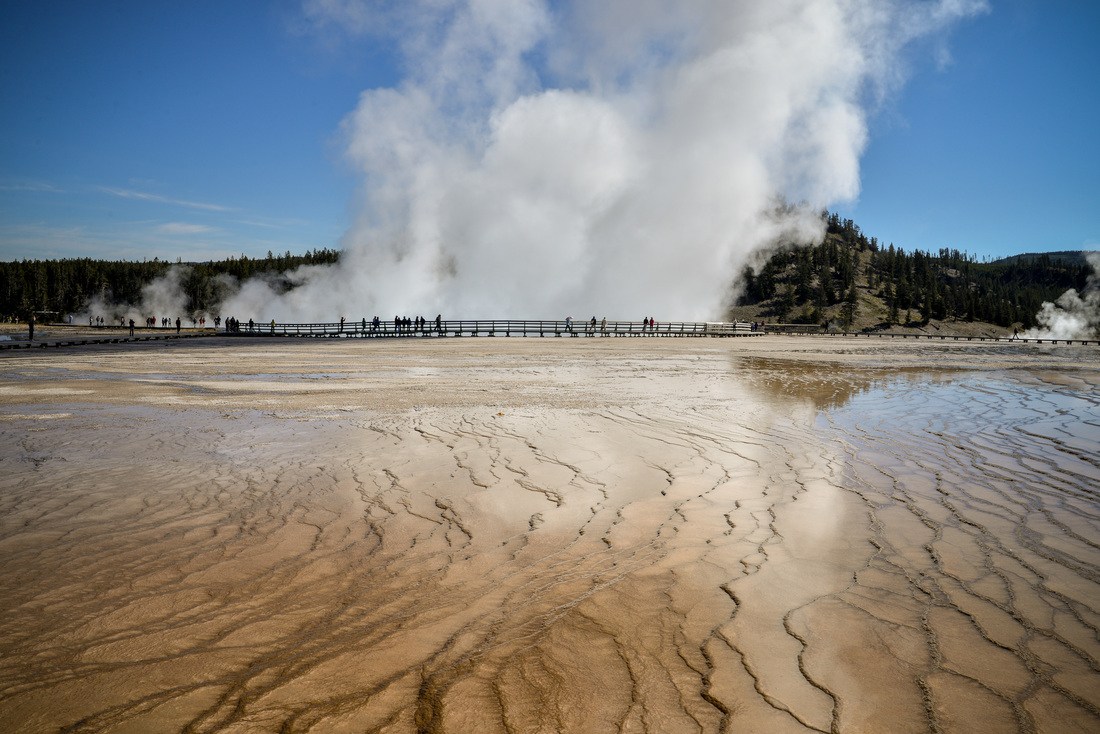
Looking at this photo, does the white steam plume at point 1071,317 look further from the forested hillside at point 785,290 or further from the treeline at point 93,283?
the treeline at point 93,283

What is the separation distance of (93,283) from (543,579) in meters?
170

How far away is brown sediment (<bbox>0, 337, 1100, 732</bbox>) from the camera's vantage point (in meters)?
2.57

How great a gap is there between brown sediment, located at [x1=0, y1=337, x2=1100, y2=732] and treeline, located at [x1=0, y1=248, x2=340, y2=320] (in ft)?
475

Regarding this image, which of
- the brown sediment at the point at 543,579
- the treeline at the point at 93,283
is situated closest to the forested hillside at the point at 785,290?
the treeline at the point at 93,283

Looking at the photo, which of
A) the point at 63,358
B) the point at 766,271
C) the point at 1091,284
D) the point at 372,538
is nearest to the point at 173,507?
the point at 372,538

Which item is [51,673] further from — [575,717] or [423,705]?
[575,717]

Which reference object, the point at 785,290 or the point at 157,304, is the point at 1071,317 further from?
the point at 157,304

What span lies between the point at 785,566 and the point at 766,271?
16561 cm

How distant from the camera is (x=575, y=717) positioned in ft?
8.13

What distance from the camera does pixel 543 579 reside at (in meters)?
3.79

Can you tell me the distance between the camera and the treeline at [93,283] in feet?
399

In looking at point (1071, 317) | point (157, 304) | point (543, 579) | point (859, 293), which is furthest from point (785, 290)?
point (543, 579)

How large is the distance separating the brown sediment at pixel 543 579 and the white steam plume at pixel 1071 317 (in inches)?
6395

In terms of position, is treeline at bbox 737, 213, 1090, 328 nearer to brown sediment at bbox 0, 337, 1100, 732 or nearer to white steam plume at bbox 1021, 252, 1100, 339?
white steam plume at bbox 1021, 252, 1100, 339
